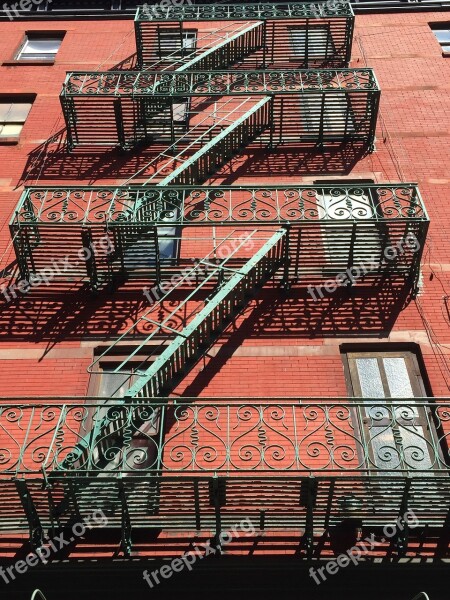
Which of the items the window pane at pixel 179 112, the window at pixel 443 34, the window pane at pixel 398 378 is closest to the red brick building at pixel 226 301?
the window pane at pixel 398 378

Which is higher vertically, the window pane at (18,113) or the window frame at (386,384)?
the window pane at (18,113)

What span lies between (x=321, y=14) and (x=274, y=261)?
8.65 m

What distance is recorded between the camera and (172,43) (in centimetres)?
1850

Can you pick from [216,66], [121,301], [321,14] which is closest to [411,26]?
[321,14]

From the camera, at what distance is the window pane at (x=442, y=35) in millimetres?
18844

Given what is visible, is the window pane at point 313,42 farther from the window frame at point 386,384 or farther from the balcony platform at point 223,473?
the balcony platform at point 223,473

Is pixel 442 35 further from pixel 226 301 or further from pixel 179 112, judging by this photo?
pixel 226 301

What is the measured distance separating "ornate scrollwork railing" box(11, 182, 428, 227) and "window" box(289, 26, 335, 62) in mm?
5554

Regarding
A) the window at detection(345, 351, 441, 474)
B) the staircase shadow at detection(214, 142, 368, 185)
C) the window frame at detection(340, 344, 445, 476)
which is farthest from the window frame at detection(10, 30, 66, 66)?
the window at detection(345, 351, 441, 474)

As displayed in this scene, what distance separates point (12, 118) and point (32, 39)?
4323mm

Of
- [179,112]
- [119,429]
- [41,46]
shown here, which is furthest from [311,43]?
[119,429]

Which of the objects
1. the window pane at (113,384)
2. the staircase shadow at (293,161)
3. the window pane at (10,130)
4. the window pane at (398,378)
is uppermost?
the window pane at (10,130)

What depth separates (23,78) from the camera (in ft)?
58.4

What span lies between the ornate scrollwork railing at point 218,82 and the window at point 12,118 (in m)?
1.51
